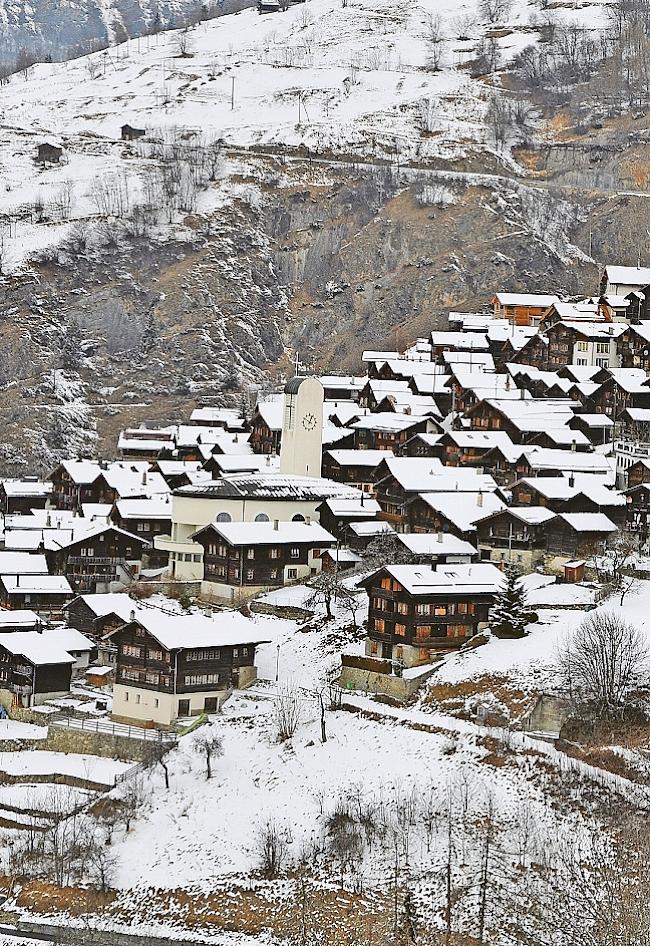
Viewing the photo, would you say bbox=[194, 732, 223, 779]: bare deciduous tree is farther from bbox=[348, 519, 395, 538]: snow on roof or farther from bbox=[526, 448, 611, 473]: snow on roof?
bbox=[526, 448, 611, 473]: snow on roof

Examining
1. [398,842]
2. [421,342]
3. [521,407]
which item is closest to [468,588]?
[398,842]

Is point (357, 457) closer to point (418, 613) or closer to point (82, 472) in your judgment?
point (82, 472)

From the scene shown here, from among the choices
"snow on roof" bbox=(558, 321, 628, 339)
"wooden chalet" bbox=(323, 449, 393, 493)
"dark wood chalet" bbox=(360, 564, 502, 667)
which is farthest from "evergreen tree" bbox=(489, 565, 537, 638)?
"snow on roof" bbox=(558, 321, 628, 339)

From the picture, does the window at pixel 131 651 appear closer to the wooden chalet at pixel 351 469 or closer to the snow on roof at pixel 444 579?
the snow on roof at pixel 444 579

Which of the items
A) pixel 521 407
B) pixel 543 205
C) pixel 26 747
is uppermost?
pixel 543 205

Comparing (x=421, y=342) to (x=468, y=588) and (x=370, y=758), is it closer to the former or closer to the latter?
(x=468, y=588)

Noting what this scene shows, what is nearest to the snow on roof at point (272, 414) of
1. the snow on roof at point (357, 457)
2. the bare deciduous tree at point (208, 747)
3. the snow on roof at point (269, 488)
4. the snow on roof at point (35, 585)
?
the snow on roof at point (357, 457)
